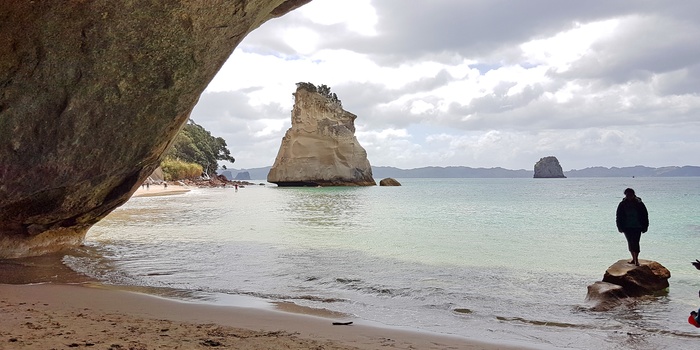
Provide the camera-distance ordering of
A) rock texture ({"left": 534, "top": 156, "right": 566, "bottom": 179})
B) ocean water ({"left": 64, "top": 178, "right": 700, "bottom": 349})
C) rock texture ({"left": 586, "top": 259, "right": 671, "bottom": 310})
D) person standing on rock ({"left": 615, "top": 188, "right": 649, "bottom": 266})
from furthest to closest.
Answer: rock texture ({"left": 534, "top": 156, "right": 566, "bottom": 179}), person standing on rock ({"left": 615, "top": 188, "right": 649, "bottom": 266}), rock texture ({"left": 586, "top": 259, "right": 671, "bottom": 310}), ocean water ({"left": 64, "top": 178, "right": 700, "bottom": 349})

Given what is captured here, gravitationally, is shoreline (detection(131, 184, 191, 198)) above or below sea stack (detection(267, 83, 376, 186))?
below

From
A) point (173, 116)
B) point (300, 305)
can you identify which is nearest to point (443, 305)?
point (300, 305)

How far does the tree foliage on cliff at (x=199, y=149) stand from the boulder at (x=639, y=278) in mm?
70611

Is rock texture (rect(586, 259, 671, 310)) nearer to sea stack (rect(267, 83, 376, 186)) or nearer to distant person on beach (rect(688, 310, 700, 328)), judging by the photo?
distant person on beach (rect(688, 310, 700, 328))

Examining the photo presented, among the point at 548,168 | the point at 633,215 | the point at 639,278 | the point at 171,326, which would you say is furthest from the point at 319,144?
the point at 548,168

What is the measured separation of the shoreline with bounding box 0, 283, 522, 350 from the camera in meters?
4.35

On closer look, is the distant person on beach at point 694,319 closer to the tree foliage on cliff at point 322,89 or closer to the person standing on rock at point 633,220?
the person standing on rock at point 633,220

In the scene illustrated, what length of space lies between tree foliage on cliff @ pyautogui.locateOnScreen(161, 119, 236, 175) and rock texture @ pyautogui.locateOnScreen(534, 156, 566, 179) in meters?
115

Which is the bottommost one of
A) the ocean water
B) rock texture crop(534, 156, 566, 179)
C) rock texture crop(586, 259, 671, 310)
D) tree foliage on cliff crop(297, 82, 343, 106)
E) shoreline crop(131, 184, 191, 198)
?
the ocean water

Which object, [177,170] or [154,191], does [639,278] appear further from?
[177,170]

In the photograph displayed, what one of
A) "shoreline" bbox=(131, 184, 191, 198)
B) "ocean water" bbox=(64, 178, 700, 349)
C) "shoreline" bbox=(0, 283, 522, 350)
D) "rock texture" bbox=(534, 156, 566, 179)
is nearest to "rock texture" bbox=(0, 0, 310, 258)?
"ocean water" bbox=(64, 178, 700, 349)

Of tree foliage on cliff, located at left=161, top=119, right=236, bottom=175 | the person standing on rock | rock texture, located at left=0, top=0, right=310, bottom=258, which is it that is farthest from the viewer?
tree foliage on cliff, located at left=161, top=119, right=236, bottom=175

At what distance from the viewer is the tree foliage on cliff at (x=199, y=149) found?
7994cm

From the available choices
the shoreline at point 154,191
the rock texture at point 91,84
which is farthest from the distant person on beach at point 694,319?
the shoreline at point 154,191
